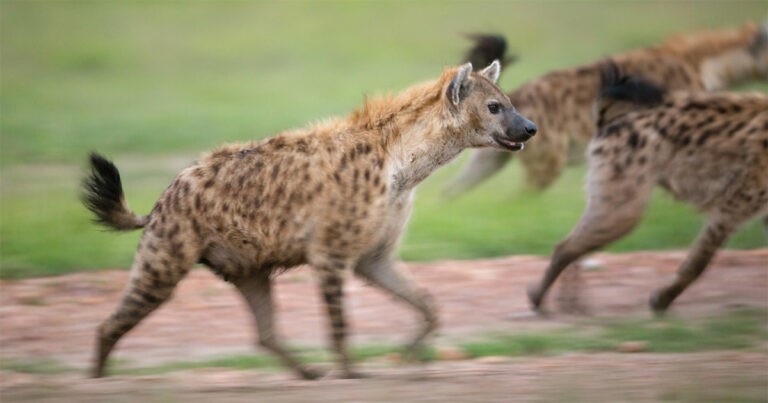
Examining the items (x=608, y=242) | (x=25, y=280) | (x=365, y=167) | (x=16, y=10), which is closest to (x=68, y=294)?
(x=25, y=280)

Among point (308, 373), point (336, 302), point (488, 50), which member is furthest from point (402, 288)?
point (488, 50)

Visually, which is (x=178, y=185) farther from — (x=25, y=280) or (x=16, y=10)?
(x=16, y=10)

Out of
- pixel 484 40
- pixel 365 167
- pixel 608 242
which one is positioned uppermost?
pixel 484 40

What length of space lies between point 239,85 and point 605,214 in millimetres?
10591

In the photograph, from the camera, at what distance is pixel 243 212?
525 centimetres

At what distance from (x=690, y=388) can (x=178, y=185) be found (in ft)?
7.19

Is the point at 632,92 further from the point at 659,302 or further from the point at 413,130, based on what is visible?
the point at 413,130

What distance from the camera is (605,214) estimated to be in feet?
21.0

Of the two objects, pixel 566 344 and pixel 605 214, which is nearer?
pixel 566 344

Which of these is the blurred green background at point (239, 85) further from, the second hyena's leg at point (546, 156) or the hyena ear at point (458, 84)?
the hyena ear at point (458, 84)

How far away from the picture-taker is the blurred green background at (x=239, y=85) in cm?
873

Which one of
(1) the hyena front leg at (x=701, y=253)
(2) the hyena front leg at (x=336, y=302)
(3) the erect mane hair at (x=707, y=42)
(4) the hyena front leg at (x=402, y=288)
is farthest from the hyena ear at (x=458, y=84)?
(3) the erect mane hair at (x=707, y=42)

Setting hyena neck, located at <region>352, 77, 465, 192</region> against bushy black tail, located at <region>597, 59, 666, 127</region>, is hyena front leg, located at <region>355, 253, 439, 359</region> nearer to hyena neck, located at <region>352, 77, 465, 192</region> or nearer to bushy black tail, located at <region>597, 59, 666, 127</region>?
hyena neck, located at <region>352, 77, 465, 192</region>

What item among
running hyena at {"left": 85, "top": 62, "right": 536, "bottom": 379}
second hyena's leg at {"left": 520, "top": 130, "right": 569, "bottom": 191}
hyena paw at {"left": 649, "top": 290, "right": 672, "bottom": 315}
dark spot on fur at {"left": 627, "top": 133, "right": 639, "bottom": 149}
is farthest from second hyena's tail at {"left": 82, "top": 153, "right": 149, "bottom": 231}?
second hyena's leg at {"left": 520, "top": 130, "right": 569, "bottom": 191}
